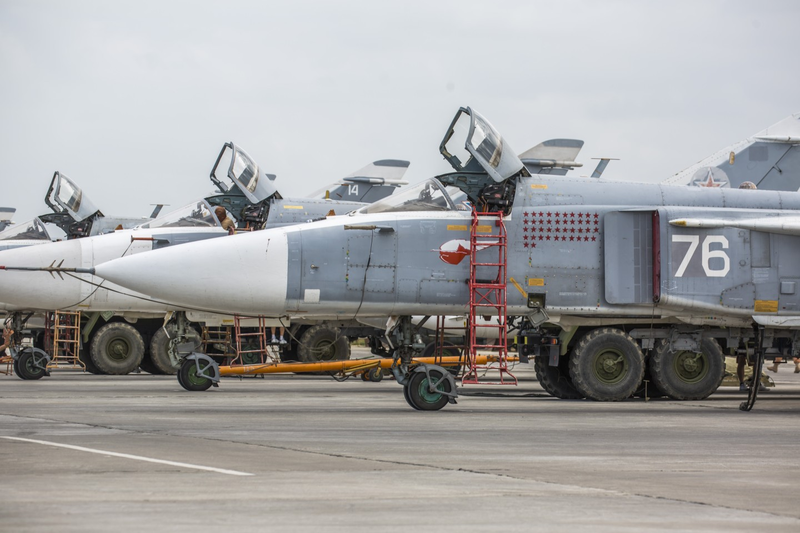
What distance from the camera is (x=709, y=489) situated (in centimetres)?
→ 610

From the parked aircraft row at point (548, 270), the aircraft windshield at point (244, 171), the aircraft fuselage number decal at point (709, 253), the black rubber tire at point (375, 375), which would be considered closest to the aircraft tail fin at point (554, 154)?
the black rubber tire at point (375, 375)

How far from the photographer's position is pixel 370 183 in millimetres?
27422

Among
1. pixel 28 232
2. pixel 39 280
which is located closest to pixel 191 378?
pixel 39 280

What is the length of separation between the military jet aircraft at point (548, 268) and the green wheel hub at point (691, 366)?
2 cm

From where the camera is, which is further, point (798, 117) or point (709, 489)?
point (798, 117)

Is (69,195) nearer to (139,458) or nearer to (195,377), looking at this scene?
(195,377)

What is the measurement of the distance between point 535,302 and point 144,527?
890 centimetres

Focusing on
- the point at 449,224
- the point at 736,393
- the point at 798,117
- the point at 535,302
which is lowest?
the point at 736,393

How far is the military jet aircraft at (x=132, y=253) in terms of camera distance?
57.1 feet

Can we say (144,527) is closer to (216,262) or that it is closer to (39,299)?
(216,262)

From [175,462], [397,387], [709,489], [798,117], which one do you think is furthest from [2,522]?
[798,117]

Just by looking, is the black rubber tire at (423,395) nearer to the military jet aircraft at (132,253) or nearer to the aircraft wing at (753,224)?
the aircraft wing at (753,224)

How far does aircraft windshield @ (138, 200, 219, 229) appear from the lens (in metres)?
18.3

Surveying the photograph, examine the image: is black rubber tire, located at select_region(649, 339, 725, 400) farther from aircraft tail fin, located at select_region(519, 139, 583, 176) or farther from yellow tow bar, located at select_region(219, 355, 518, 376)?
aircraft tail fin, located at select_region(519, 139, 583, 176)
